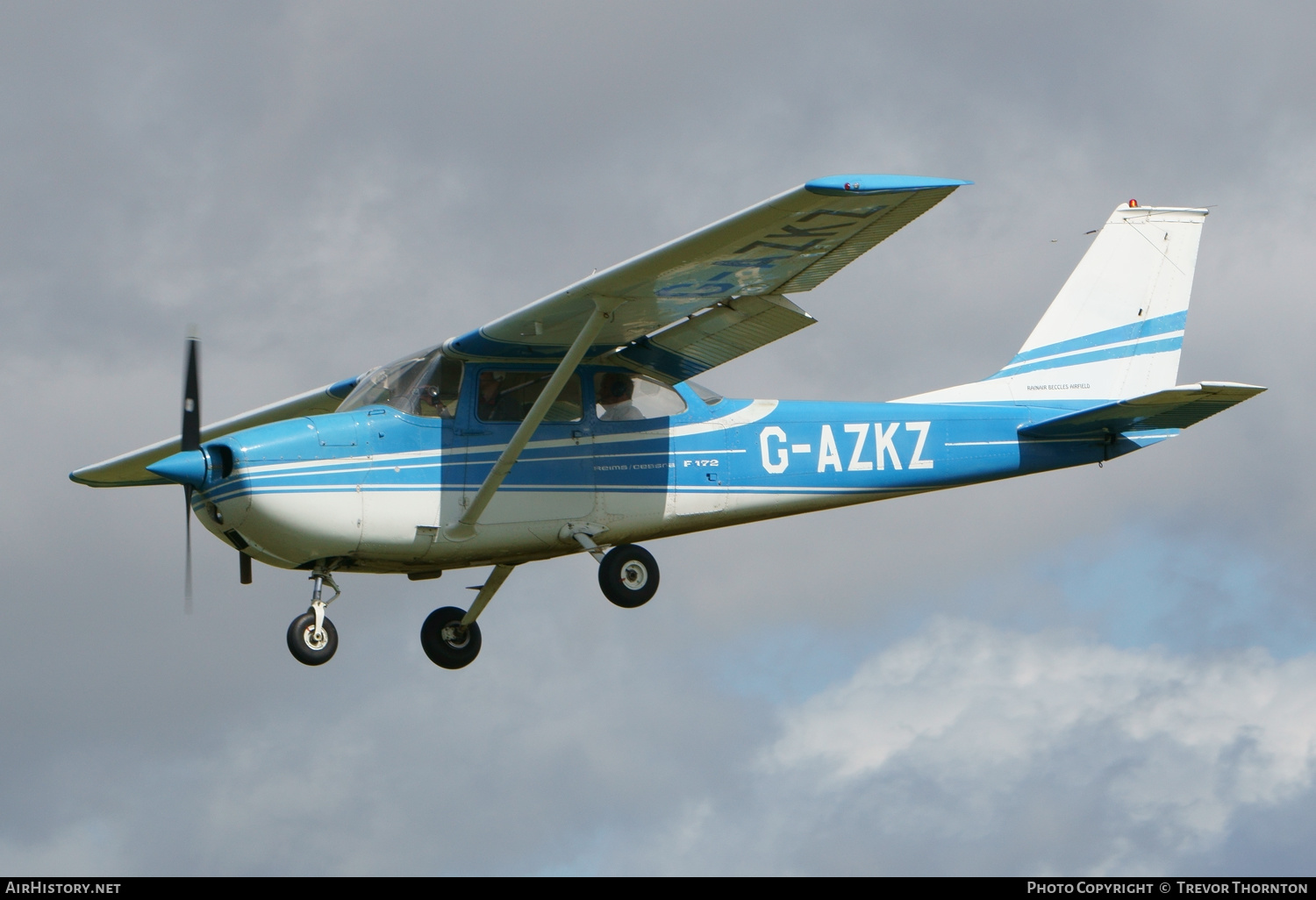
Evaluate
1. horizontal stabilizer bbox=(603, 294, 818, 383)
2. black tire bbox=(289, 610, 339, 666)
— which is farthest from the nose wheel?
horizontal stabilizer bbox=(603, 294, 818, 383)

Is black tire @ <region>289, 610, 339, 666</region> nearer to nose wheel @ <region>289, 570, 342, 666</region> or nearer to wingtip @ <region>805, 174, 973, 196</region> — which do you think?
nose wheel @ <region>289, 570, 342, 666</region>

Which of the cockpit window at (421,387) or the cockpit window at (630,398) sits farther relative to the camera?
the cockpit window at (630,398)

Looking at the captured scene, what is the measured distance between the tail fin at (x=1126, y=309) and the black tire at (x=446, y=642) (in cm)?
641

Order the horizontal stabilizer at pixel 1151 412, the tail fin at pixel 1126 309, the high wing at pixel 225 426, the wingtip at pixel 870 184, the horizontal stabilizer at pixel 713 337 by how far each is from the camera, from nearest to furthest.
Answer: the wingtip at pixel 870 184, the horizontal stabilizer at pixel 713 337, the horizontal stabilizer at pixel 1151 412, the high wing at pixel 225 426, the tail fin at pixel 1126 309

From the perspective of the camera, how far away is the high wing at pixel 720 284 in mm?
11789

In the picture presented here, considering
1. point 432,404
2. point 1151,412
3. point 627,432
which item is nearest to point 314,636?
point 432,404

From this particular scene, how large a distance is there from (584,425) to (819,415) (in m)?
2.52

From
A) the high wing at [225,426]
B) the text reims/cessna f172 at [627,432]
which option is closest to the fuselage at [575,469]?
the text reims/cessna f172 at [627,432]

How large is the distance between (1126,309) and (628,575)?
647 centimetres

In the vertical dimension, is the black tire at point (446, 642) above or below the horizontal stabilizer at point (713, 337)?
below

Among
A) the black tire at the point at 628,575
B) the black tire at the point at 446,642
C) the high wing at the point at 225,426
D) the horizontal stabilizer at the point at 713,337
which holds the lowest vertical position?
the black tire at the point at 446,642

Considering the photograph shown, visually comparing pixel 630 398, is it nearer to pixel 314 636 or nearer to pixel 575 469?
pixel 575 469

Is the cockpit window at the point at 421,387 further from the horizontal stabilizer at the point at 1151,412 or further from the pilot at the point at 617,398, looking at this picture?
the horizontal stabilizer at the point at 1151,412
